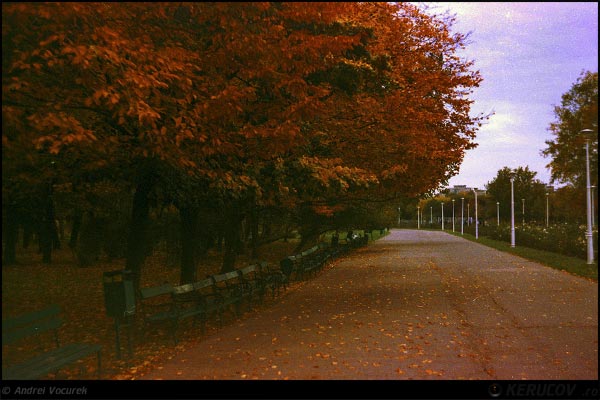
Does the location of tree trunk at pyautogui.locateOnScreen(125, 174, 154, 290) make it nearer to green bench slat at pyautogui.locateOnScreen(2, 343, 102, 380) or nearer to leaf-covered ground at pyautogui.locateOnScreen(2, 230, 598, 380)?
leaf-covered ground at pyautogui.locateOnScreen(2, 230, 598, 380)

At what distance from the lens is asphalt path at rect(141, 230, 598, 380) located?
692 cm

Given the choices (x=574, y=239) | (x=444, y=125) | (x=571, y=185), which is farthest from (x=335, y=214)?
(x=571, y=185)

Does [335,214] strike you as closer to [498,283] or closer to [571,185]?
[498,283]

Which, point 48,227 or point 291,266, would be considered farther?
point 48,227

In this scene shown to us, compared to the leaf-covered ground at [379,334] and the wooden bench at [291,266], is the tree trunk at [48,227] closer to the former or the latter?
the leaf-covered ground at [379,334]

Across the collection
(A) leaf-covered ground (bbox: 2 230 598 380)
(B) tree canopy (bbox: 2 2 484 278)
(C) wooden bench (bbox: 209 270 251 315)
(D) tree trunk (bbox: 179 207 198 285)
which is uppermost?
(B) tree canopy (bbox: 2 2 484 278)

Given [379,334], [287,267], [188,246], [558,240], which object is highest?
[188,246]

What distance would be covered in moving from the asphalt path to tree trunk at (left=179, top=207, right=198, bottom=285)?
6.71ft

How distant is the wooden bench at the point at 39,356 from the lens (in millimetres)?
6023

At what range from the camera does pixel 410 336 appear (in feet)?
29.9

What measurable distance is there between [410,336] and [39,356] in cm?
501

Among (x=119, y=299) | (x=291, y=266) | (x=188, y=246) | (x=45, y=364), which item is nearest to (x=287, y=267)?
(x=291, y=266)

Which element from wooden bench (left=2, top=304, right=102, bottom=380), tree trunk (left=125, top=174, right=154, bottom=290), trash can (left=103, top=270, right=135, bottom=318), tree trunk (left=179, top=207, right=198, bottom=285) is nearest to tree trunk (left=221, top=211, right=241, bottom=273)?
tree trunk (left=179, top=207, right=198, bottom=285)

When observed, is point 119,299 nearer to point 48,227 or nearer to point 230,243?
point 230,243
